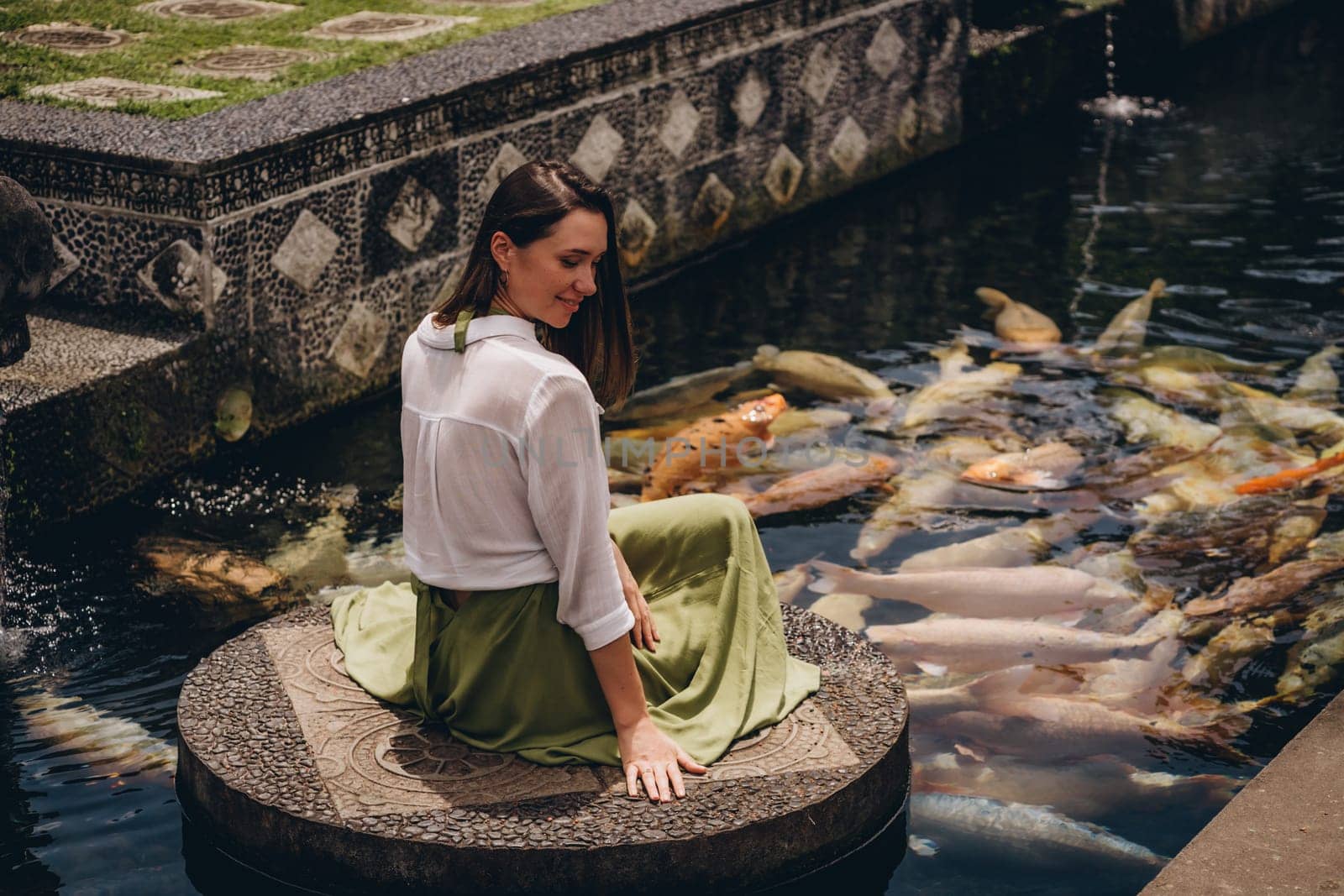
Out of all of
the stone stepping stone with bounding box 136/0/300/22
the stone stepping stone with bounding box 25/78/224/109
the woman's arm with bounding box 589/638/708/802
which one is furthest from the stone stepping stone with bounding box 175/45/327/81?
the woman's arm with bounding box 589/638/708/802

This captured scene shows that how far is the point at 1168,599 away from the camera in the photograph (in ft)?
16.7

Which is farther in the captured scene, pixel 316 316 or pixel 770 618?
pixel 316 316

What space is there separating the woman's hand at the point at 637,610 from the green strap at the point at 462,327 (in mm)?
588

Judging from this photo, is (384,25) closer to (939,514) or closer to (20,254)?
(20,254)

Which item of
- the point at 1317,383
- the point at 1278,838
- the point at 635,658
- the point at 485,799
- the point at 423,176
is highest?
the point at 423,176

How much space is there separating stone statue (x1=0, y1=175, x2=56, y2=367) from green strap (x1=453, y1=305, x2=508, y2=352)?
2.19 m

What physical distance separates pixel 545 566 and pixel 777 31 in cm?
619

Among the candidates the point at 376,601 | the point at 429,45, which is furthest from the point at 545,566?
the point at 429,45

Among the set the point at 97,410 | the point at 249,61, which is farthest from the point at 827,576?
the point at 249,61

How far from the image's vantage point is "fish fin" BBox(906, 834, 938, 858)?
378cm

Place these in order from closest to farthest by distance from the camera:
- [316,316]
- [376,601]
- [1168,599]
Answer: [376,601], [1168,599], [316,316]

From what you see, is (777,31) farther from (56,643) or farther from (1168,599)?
(56,643)

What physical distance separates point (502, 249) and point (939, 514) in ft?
9.34

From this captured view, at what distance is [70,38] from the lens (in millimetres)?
7750
